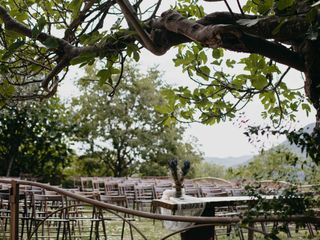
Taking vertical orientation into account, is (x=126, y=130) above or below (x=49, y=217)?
above

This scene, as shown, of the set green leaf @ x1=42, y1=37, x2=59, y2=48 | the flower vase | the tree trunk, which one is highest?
the tree trunk

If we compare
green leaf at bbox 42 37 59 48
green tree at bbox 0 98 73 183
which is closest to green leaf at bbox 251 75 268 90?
green leaf at bbox 42 37 59 48

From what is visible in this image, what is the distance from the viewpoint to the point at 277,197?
1700 mm

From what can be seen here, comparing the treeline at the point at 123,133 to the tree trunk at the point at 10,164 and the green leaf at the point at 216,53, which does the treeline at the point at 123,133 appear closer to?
the tree trunk at the point at 10,164

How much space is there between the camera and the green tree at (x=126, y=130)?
20984 millimetres

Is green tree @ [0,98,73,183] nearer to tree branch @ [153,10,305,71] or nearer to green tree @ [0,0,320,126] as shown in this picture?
green tree @ [0,0,320,126]

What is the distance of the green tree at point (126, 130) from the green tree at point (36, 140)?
130 inches

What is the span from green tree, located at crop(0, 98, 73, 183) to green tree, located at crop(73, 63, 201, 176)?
330 centimetres

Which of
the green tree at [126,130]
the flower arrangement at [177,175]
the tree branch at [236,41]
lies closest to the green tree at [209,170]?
the green tree at [126,130]

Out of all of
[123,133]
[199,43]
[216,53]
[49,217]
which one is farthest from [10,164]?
[199,43]

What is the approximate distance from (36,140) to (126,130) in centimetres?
527

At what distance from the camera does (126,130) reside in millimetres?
21109

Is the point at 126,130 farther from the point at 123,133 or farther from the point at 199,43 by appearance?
the point at 199,43

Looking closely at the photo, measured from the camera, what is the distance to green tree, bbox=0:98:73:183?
16.5 meters
